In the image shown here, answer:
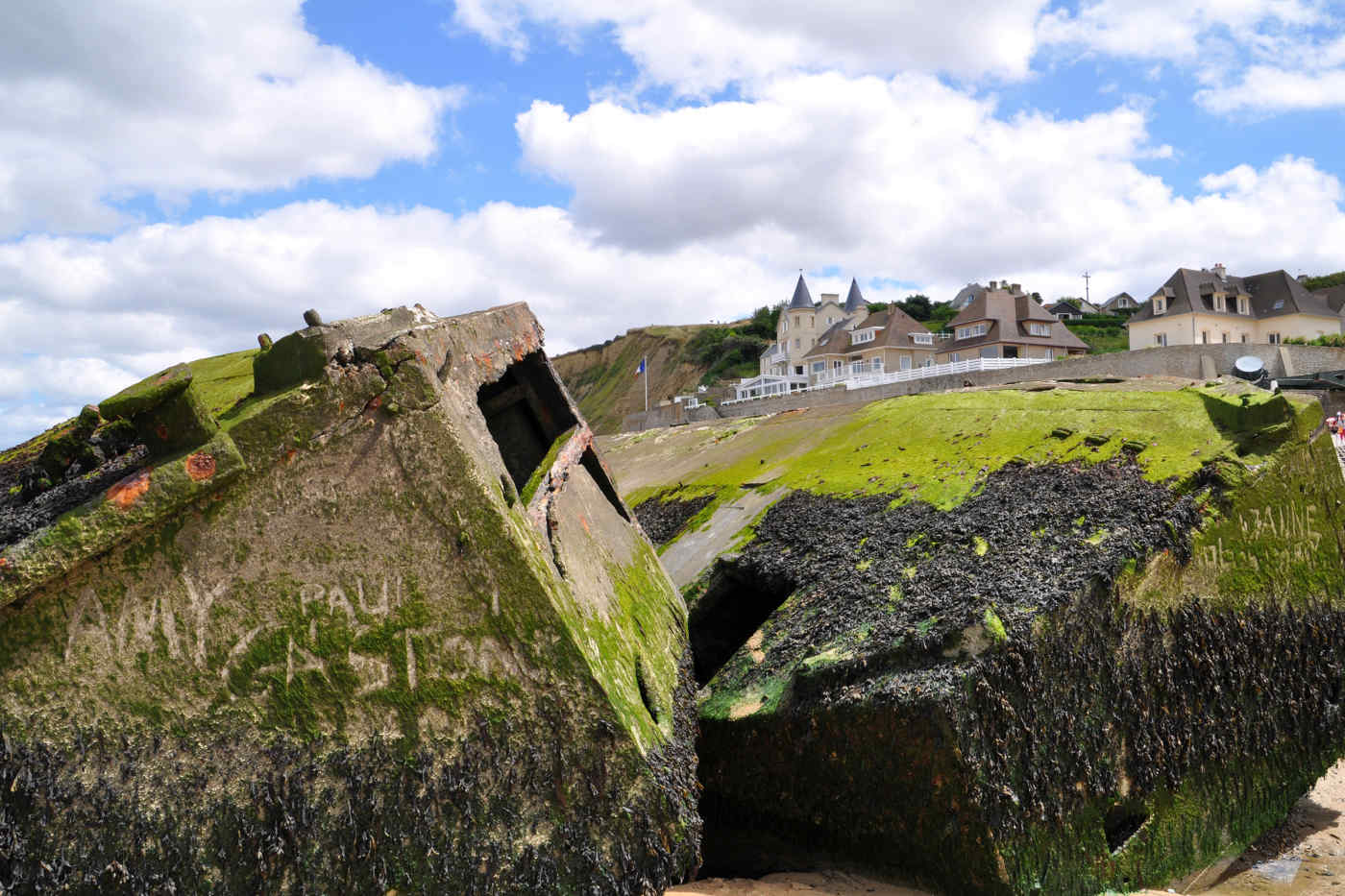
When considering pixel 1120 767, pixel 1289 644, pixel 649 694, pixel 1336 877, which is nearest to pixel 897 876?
pixel 1120 767

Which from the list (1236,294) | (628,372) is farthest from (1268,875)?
(628,372)

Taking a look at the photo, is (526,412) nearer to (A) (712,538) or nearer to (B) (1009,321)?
(A) (712,538)

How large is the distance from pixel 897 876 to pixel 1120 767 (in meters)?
1.32

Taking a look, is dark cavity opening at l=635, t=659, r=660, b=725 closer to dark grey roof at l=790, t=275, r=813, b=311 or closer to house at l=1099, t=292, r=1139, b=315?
dark grey roof at l=790, t=275, r=813, b=311

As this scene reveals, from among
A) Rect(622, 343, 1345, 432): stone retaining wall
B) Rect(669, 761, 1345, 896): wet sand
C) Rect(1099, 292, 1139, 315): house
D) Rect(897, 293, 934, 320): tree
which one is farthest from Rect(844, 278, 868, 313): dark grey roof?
Rect(669, 761, 1345, 896): wet sand

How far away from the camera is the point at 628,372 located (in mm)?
90062

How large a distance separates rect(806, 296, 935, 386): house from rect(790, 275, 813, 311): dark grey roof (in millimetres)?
12228

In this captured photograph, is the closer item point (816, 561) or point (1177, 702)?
point (1177, 702)

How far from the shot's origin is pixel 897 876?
4.77 m

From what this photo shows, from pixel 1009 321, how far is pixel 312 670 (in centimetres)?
5223

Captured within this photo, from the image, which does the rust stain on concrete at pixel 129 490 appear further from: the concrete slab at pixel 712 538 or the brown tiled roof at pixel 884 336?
the brown tiled roof at pixel 884 336

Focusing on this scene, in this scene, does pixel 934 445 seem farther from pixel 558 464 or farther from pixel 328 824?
pixel 328 824

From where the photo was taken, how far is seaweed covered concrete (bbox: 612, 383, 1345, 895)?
4.59 m

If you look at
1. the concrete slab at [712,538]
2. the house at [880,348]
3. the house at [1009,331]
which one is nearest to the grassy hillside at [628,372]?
the house at [880,348]
